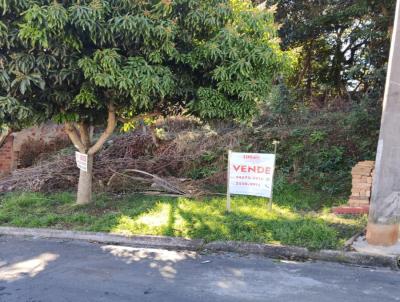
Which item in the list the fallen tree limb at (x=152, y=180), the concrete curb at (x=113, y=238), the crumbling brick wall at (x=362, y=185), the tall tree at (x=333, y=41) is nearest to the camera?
the concrete curb at (x=113, y=238)

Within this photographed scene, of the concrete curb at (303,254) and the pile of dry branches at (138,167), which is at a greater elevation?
the pile of dry branches at (138,167)

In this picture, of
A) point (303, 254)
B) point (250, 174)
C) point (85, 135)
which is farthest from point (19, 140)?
point (303, 254)

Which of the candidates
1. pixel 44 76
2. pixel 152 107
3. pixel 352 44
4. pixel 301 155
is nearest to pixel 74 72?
pixel 44 76

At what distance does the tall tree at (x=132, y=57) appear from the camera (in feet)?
21.1

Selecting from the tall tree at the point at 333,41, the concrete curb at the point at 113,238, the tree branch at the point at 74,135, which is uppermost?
the tall tree at the point at 333,41

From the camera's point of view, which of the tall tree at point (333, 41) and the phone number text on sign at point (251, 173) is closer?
the phone number text on sign at point (251, 173)

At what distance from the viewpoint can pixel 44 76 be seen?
680 centimetres

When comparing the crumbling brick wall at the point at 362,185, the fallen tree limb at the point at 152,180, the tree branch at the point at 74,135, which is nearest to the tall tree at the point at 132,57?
the tree branch at the point at 74,135

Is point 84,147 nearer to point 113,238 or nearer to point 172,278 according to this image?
point 113,238

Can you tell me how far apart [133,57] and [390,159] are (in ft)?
13.6

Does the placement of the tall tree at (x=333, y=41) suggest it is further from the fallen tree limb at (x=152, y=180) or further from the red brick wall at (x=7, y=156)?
the red brick wall at (x=7, y=156)

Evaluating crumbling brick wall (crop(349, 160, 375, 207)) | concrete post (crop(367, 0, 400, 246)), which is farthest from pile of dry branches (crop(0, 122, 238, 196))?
concrete post (crop(367, 0, 400, 246))

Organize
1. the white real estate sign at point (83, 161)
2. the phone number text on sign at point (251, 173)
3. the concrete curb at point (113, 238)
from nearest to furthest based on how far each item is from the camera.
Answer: the concrete curb at point (113, 238) → the phone number text on sign at point (251, 173) → the white real estate sign at point (83, 161)

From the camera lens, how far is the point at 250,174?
26.8 ft
